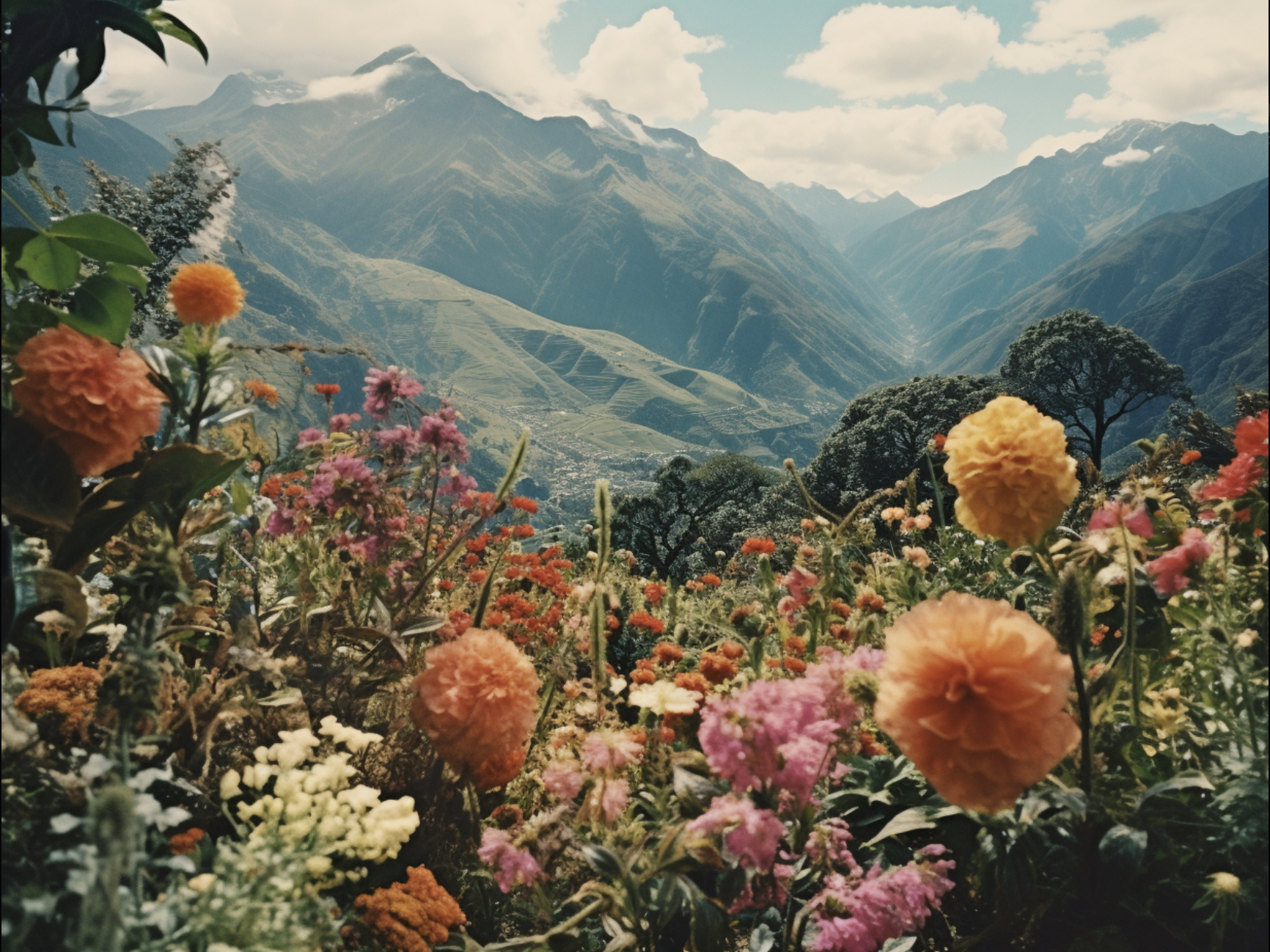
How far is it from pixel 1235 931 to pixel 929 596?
1219 millimetres

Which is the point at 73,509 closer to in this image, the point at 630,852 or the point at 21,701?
the point at 21,701

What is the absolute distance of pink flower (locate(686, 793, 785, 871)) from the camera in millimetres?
1408

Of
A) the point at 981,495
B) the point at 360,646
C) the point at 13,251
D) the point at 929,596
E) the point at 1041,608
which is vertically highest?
the point at 13,251

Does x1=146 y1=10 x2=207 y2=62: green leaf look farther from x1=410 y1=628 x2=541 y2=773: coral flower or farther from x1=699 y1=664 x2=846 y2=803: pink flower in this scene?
x1=699 y1=664 x2=846 y2=803: pink flower

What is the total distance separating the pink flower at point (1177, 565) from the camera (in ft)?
5.30

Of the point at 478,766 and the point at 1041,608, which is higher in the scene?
the point at 1041,608

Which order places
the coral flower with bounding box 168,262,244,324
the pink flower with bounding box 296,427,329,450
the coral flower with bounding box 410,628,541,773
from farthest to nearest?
the pink flower with bounding box 296,427,329,450, the coral flower with bounding box 168,262,244,324, the coral flower with bounding box 410,628,541,773

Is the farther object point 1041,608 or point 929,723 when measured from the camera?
point 1041,608

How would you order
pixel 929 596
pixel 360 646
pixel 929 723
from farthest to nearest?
pixel 929 596
pixel 360 646
pixel 929 723

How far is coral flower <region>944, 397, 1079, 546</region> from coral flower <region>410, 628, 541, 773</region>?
1.21m

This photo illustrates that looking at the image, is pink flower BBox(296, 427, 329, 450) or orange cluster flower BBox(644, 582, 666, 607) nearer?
pink flower BBox(296, 427, 329, 450)

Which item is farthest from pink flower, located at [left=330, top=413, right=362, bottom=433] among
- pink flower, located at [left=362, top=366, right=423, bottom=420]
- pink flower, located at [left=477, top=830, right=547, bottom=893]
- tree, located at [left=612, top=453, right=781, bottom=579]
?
tree, located at [left=612, top=453, right=781, bottom=579]

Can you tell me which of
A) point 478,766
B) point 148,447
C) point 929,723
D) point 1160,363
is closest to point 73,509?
point 148,447

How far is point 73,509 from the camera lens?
52.8 inches
